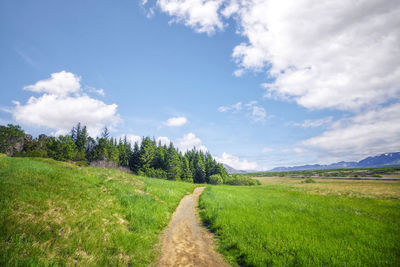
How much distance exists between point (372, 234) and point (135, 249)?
38.2ft

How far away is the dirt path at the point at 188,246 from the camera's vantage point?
6.14 meters

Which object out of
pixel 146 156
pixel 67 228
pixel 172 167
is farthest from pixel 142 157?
pixel 67 228

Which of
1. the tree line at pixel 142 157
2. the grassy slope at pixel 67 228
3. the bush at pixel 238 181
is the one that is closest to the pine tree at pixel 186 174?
the tree line at pixel 142 157

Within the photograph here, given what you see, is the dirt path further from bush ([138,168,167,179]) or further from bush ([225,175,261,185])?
bush ([225,175,261,185])

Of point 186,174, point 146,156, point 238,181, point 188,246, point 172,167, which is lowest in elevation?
point 238,181

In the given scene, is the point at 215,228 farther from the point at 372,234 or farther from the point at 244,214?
the point at 372,234

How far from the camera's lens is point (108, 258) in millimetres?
5598

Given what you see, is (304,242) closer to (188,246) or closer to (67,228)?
(188,246)

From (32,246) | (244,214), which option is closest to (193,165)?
(244,214)

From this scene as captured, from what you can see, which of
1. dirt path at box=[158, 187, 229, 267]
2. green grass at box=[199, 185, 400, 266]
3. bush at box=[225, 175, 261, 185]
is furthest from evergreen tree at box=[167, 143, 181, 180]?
green grass at box=[199, 185, 400, 266]

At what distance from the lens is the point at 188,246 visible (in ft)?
24.2

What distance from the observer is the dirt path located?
242 inches

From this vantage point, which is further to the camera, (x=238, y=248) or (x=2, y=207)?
(x=238, y=248)

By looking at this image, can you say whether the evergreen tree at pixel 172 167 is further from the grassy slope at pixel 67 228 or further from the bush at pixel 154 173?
the grassy slope at pixel 67 228
